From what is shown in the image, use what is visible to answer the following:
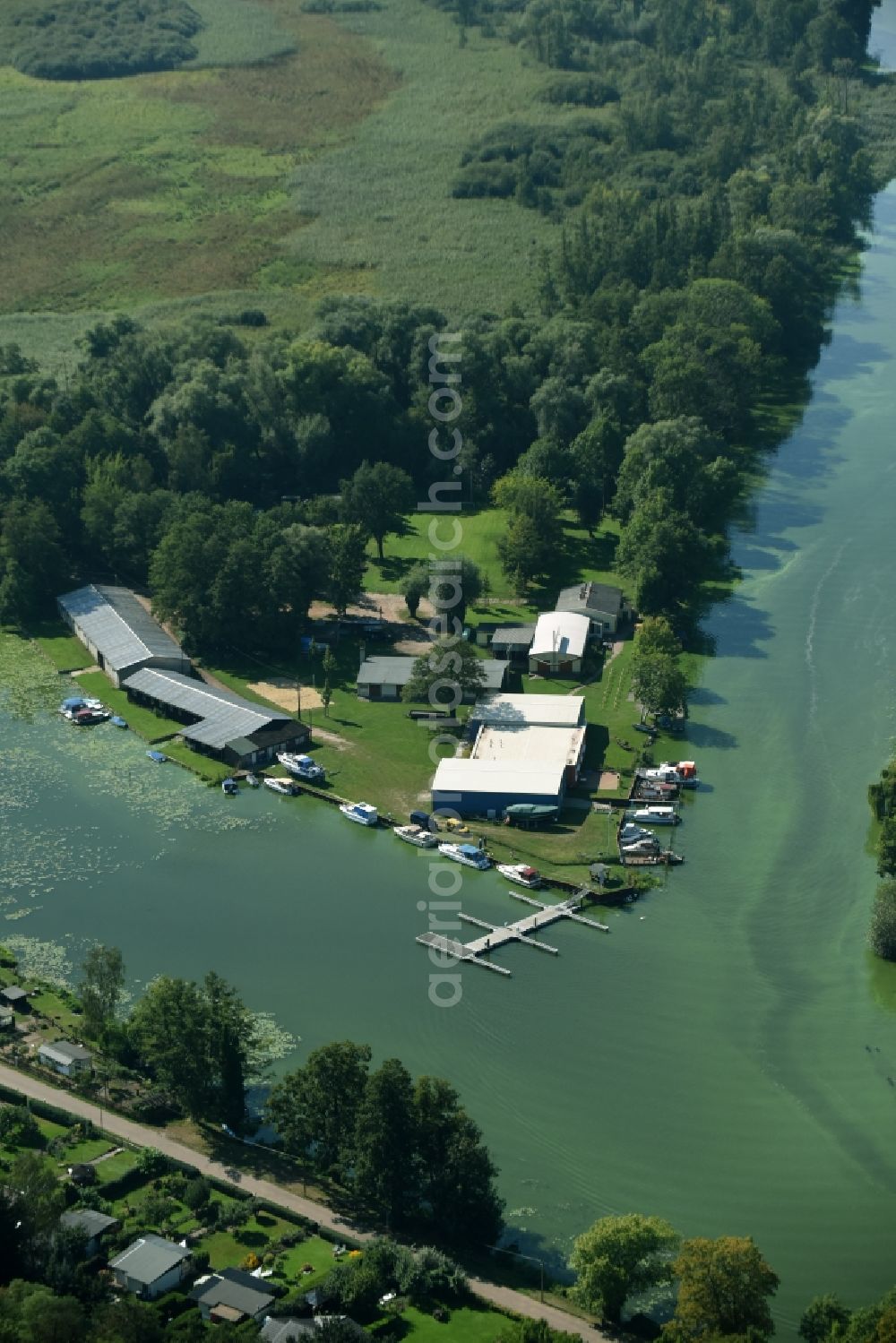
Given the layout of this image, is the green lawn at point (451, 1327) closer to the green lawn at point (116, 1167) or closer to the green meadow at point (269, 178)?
the green lawn at point (116, 1167)

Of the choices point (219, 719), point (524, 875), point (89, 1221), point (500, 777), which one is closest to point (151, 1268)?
point (89, 1221)

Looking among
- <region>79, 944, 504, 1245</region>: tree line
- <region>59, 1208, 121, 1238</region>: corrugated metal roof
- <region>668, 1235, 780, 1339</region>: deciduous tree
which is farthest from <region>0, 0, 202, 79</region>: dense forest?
<region>668, 1235, 780, 1339</region>: deciduous tree

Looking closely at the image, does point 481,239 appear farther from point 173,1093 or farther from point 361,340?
point 173,1093

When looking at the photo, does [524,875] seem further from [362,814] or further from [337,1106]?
[337,1106]

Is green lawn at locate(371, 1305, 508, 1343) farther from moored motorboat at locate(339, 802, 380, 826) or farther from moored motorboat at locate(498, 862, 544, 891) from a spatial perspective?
moored motorboat at locate(339, 802, 380, 826)

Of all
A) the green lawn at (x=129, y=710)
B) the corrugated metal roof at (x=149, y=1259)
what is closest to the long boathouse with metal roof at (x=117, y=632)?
the green lawn at (x=129, y=710)

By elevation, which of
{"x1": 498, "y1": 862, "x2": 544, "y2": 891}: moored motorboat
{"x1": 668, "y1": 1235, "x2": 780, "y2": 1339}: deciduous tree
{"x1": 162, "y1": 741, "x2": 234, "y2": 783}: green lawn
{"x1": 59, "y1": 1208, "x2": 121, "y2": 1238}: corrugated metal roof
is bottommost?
{"x1": 162, "y1": 741, "x2": 234, "y2": 783}: green lawn
